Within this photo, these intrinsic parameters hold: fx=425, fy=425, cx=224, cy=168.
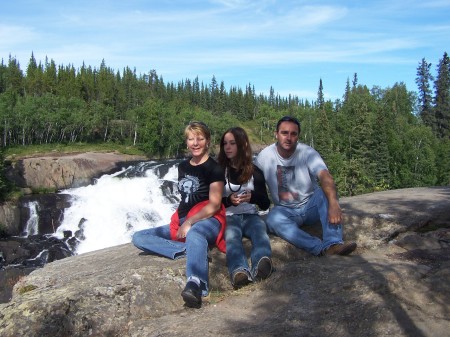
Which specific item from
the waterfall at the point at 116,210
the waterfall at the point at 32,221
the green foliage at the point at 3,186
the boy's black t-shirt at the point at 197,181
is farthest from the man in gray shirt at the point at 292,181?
the green foliage at the point at 3,186

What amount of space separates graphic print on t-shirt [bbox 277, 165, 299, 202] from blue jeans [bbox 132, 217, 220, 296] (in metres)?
1.11

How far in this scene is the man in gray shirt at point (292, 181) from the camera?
5367 millimetres

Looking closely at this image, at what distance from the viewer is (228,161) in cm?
548

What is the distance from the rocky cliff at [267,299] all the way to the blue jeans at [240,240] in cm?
25

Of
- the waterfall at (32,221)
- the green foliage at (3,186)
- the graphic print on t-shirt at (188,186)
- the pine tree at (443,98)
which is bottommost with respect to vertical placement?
the waterfall at (32,221)

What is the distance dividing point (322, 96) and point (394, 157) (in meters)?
54.0

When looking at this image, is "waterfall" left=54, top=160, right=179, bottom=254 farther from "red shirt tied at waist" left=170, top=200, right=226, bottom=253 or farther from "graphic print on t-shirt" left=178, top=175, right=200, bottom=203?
"graphic print on t-shirt" left=178, top=175, right=200, bottom=203

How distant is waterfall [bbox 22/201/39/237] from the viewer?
2734cm

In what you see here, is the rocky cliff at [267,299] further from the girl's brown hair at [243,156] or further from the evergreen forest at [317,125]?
the evergreen forest at [317,125]

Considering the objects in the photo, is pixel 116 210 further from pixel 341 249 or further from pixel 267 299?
pixel 267 299

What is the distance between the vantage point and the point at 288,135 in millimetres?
5473

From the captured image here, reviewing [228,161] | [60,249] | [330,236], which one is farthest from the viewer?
[60,249]

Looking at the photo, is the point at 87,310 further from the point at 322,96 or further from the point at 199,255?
the point at 322,96

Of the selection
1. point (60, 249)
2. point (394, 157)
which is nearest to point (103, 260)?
point (60, 249)
